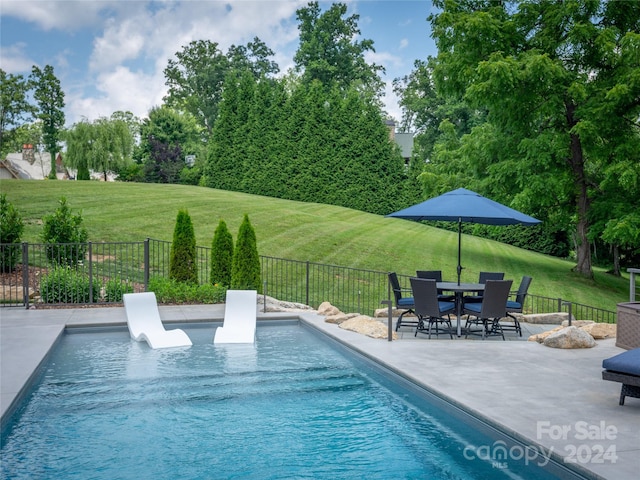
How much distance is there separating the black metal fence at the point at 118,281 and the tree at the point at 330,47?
2485 cm

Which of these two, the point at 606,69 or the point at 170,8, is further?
the point at 170,8

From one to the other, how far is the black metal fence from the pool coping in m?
1.41

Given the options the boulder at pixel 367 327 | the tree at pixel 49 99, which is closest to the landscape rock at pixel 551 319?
the boulder at pixel 367 327

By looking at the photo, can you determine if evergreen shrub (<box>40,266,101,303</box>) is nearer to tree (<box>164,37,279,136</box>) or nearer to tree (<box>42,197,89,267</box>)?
tree (<box>42,197,89,267</box>)

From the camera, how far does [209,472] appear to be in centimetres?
463

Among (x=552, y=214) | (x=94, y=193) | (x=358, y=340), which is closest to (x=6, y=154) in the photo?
(x=94, y=193)

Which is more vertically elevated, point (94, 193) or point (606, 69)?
point (606, 69)

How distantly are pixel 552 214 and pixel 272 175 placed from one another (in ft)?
44.9

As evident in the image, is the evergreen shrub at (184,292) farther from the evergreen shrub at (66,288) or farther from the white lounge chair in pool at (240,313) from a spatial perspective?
the white lounge chair in pool at (240,313)

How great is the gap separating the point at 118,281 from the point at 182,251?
1.58 m

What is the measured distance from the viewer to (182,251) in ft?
43.7

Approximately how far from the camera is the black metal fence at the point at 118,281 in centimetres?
1238

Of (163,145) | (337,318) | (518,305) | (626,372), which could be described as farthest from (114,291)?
(163,145)

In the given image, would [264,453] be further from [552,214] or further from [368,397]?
[552,214]
